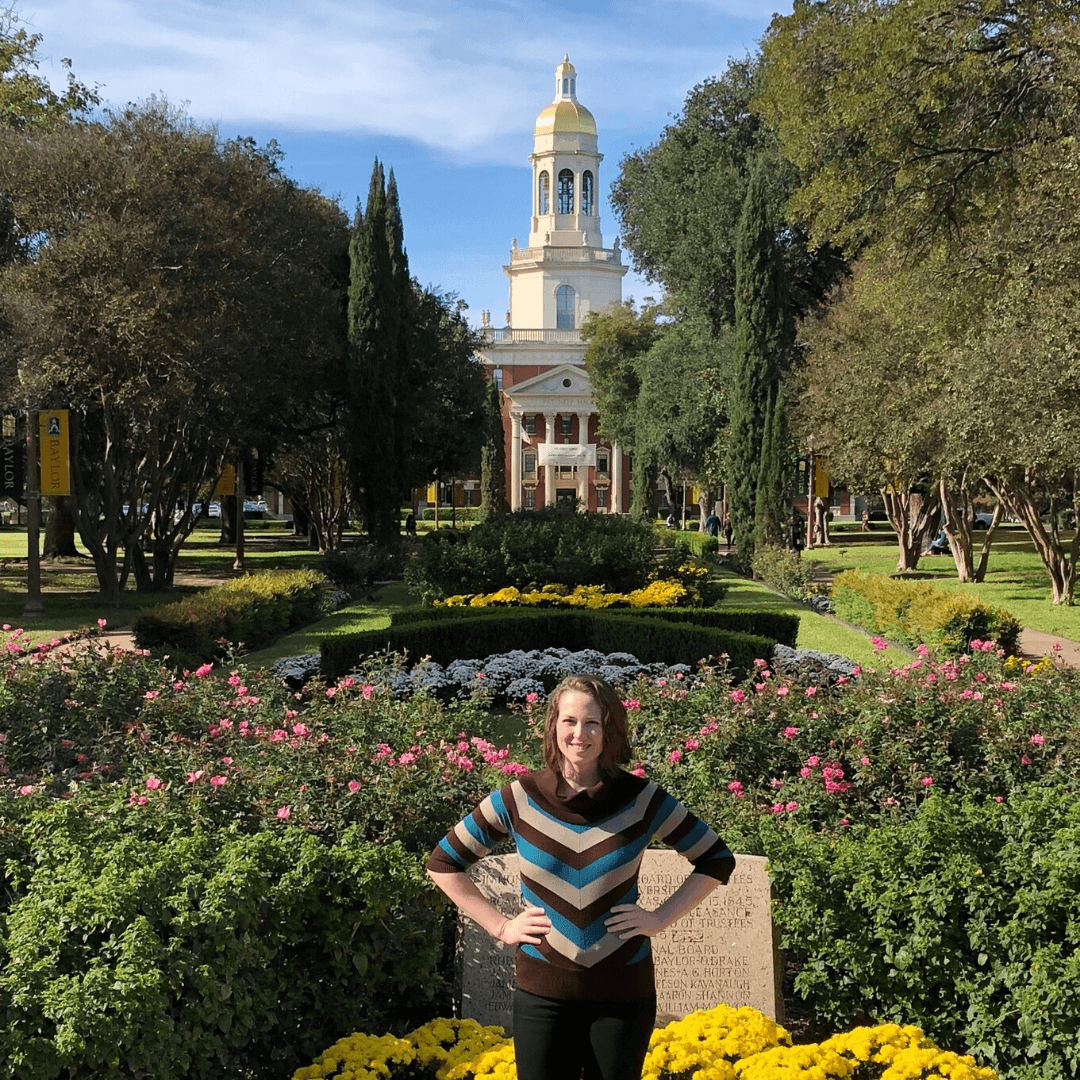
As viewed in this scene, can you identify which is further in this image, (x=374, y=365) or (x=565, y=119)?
(x=565, y=119)

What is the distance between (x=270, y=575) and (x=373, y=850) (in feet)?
52.6

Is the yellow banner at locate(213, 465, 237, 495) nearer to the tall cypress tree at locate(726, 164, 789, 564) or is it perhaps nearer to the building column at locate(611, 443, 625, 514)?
the tall cypress tree at locate(726, 164, 789, 564)

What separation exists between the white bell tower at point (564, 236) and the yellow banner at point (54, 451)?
80.6m

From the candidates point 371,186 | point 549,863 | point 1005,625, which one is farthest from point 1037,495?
point 549,863

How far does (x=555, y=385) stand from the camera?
91.2 metres

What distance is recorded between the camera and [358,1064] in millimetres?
4105

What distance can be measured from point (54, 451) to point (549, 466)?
2716 inches

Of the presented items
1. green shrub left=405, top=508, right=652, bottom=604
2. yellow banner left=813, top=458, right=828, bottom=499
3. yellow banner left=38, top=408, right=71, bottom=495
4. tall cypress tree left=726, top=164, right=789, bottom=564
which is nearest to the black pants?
green shrub left=405, top=508, right=652, bottom=604

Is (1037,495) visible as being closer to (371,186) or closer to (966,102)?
(966,102)

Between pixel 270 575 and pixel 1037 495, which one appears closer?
pixel 270 575

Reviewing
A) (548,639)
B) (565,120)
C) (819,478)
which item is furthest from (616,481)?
(548,639)

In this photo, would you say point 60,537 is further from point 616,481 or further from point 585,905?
point 616,481

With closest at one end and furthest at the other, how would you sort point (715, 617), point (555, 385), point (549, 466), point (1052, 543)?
point (715, 617), point (1052, 543), point (549, 466), point (555, 385)

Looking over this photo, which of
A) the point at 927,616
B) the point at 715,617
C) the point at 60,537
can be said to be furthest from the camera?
the point at 60,537
